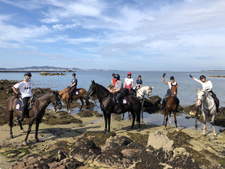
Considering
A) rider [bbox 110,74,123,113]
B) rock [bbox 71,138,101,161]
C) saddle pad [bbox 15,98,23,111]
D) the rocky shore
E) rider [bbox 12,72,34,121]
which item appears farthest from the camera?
rider [bbox 110,74,123,113]

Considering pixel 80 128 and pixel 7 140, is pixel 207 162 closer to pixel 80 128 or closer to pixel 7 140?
pixel 80 128

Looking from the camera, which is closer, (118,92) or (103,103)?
(103,103)

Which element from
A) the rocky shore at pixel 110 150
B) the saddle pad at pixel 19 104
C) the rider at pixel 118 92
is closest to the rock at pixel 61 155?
the rocky shore at pixel 110 150

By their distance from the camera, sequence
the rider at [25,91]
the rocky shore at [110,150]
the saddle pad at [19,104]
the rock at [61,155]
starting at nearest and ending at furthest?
the rocky shore at [110,150] → the rock at [61,155] → the rider at [25,91] → the saddle pad at [19,104]

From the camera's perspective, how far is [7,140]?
8156mm

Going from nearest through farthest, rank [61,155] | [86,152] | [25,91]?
1. [61,155]
2. [86,152]
3. [25,91]

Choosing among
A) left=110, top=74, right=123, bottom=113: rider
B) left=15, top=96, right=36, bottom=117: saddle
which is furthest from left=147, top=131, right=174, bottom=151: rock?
left=15, top=96, right=36, bottom=117: saddle

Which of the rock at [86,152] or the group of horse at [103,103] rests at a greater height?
the group of horse at [103,103]

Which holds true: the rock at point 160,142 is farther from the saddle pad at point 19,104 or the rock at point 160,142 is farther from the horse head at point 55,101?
Answer: the saddle pad at point 19,104

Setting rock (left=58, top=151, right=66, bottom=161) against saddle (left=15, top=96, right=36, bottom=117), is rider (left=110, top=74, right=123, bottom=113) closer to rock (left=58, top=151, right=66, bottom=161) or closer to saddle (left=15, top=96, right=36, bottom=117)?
saddle (left=15, top=96, right=36, bottom=117)

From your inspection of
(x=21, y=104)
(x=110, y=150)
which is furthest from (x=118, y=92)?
(x=21, y=104)

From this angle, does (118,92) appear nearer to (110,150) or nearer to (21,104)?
(110,150)

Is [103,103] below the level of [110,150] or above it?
above

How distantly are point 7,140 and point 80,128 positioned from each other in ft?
13.7
